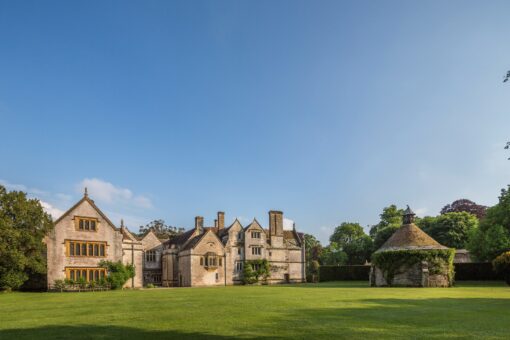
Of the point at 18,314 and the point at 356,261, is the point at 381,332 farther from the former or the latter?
the point at 356,261

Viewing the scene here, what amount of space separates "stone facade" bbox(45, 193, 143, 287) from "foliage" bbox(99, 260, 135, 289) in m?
0.66

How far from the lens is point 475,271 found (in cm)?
4778

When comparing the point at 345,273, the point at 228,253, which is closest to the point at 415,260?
the point at 345,273

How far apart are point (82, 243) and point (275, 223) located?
85.9ft

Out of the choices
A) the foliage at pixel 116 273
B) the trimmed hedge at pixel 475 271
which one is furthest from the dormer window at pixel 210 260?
the trimmed hedge at pixel 475 271

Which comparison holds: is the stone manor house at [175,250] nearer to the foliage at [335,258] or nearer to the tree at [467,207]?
the foliage at [335,258]

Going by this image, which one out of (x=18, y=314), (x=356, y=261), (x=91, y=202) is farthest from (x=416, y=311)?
(x=356, y=261)

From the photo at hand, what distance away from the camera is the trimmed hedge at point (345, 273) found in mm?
57031

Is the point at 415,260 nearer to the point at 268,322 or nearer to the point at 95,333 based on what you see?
the point at 268,322

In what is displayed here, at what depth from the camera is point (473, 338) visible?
10.0 m

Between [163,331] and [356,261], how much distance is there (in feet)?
219

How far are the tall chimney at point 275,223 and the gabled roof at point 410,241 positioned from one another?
17.5 meters

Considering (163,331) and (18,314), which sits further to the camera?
(18,314)

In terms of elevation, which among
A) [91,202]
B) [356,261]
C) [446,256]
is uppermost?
[91,202]
